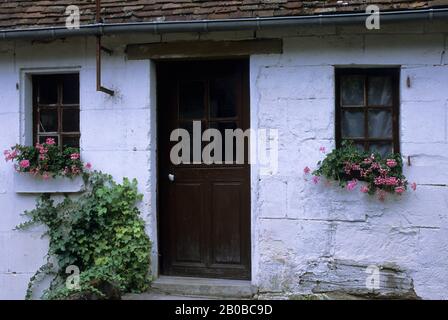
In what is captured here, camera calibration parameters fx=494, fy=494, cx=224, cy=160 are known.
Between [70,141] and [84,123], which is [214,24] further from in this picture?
[70,141]

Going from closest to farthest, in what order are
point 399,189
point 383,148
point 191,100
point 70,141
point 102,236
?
point 399,189 < point 383,148 < point 102,236 < point 191,100 < point 70,141

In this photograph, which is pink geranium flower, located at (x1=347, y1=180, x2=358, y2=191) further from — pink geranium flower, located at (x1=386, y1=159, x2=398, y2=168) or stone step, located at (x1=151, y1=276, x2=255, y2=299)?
stone step, located at (x1=151, y1=276, x2=255, y2=299)

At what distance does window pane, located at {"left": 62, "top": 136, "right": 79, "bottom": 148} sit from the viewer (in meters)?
5.76

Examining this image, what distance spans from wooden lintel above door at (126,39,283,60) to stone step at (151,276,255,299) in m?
2.46

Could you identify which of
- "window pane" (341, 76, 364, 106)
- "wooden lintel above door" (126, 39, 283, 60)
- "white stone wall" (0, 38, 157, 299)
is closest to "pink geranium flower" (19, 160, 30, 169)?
"white stone wall" (0, 38, 157, 299)

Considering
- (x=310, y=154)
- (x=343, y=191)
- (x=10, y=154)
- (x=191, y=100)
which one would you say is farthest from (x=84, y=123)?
(x=343, y=191)

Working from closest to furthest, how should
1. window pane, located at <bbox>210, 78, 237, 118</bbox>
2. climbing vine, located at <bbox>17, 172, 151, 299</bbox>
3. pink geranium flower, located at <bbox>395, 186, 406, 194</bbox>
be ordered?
1. pink geranium flower, located at <bbox>395, 186, 406, 194</bbox>
2. climbing vine, located at <bbox>17, 172, 151, 299</bbox>
3. window pane, located at <bbox>210, 78, 237, 118</bbox>

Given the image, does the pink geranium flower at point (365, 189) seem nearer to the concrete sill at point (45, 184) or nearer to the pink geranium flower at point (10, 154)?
the concrete sill at point (45, 184)

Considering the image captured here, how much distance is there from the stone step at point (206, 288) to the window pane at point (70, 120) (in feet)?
6.64

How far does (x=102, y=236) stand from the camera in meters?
5.34

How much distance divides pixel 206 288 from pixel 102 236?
1252mm

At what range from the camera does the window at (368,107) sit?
204 inches
